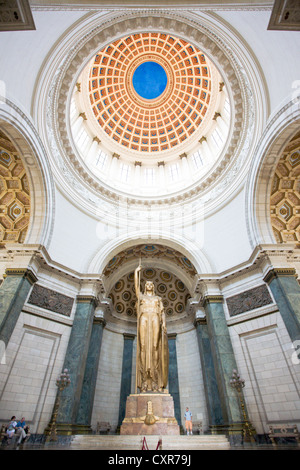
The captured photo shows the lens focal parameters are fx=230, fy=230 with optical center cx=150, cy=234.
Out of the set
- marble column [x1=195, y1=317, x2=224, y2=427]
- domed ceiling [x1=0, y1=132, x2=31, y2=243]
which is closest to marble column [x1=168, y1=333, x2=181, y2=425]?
marble column [x1=195, y1=317, x2=224, y2=427]

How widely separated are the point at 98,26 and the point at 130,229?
9638 millimetres

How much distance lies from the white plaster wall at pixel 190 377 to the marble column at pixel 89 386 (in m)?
5.74

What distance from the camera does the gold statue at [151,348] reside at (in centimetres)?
723

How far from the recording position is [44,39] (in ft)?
27.3

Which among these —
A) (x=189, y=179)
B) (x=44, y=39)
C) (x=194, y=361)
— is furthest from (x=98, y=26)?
(x=194, y=361)

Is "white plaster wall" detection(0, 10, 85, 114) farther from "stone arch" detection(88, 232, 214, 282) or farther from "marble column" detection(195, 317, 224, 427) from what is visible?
"marble column" detection(195, 317, 224, 427)

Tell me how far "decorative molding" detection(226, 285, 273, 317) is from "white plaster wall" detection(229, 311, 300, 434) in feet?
1.74

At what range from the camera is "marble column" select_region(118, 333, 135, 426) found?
13.2 meters

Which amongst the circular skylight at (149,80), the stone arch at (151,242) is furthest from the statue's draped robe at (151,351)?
the circular skylight at (149,80)

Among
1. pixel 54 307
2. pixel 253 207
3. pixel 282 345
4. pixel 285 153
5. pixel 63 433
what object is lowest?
pixel 63 433

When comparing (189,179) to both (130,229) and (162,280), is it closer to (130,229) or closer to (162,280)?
(130,229)

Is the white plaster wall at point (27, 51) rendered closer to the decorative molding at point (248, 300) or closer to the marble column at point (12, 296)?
the marble column at point (12, 296)

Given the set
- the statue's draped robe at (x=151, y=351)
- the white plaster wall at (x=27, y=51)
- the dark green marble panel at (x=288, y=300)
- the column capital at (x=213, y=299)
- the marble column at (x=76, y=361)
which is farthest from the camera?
the column capital at (x=213, y=299)

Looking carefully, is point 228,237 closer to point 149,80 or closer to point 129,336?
point 129,336
